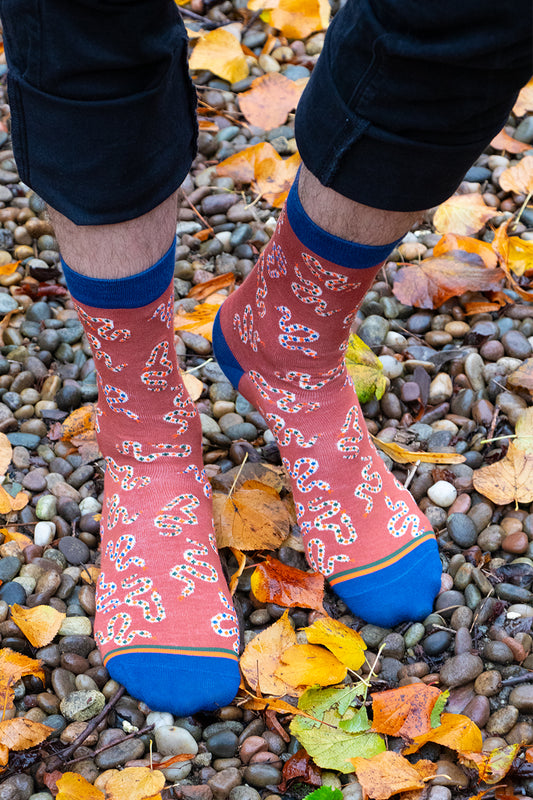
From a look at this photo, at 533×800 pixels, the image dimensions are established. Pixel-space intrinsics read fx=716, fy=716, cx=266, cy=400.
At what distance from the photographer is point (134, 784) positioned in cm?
91

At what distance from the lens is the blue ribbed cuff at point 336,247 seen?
2.93 feet

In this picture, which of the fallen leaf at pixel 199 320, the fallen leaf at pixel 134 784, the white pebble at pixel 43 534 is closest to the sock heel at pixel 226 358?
the fallen leaf at pixel 199 320

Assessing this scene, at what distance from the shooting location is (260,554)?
1.19m

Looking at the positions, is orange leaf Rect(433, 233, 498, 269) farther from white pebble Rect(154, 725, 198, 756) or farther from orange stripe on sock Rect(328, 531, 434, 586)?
white pebble Rect(154, 725, 198, 756)

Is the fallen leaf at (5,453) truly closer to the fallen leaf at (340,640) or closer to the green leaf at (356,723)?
the fallen leaf at (340,640)

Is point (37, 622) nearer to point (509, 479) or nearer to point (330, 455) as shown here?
point (330, 455)

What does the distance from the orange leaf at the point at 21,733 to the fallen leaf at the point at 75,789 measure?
7cm

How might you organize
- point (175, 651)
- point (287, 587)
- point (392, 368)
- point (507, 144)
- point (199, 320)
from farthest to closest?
point (507, 144), point (199, 320), point (392, 368), point (287, 587), point (175, 651)

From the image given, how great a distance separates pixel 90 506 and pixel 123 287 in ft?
1.70

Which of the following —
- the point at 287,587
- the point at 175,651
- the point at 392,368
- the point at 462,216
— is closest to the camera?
the point at 175,651

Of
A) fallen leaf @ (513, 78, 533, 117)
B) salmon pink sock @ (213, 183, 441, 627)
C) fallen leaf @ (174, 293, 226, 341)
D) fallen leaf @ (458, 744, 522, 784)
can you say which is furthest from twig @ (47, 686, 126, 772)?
fallen leaf @ (513, 78, 533, 117)

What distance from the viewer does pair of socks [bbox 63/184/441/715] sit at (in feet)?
3.14

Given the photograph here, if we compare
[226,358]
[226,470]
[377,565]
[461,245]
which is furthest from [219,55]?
[377,565]

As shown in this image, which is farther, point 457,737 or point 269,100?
point 269,100
